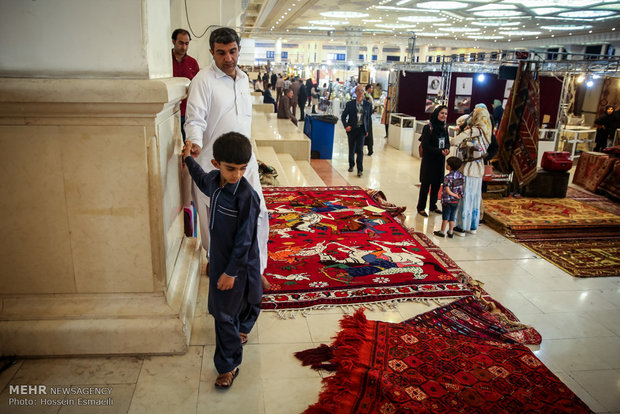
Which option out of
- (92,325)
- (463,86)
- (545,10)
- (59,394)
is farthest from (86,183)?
(545,10)

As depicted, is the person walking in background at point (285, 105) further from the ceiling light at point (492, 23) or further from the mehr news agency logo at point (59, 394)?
the ceiling light at point (492, 23)

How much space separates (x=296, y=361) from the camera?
2447 millimetres

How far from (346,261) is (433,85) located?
10.3 metres

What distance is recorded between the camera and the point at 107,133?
82.4 inches

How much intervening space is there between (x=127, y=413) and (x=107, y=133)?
123 centimetres

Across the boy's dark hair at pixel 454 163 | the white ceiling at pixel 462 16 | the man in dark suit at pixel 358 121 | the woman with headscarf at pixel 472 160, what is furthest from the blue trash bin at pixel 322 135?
the boy's dark hair at pixel 454 163

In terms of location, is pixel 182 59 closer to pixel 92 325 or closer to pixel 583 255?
pixel 92 325

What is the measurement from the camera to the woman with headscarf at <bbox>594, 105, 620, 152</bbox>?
12.2 m

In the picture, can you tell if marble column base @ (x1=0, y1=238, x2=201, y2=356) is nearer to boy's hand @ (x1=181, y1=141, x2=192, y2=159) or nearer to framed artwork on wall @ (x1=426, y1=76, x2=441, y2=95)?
boy's hand @ (x1=181, y1=141, x2=192, y2=159)

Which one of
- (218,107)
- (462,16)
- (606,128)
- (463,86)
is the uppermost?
(462,16)

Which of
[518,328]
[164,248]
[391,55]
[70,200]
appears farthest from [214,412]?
[391,55]

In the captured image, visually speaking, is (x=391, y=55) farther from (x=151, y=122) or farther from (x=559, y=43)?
(x=151, y=122)

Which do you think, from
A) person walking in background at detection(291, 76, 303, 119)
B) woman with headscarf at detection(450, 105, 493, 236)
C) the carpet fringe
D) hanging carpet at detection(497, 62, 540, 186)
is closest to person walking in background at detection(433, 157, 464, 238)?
woman with headscarf at detection(450, 105, 493, 236)

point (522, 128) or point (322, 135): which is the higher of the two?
point (522, 128)
